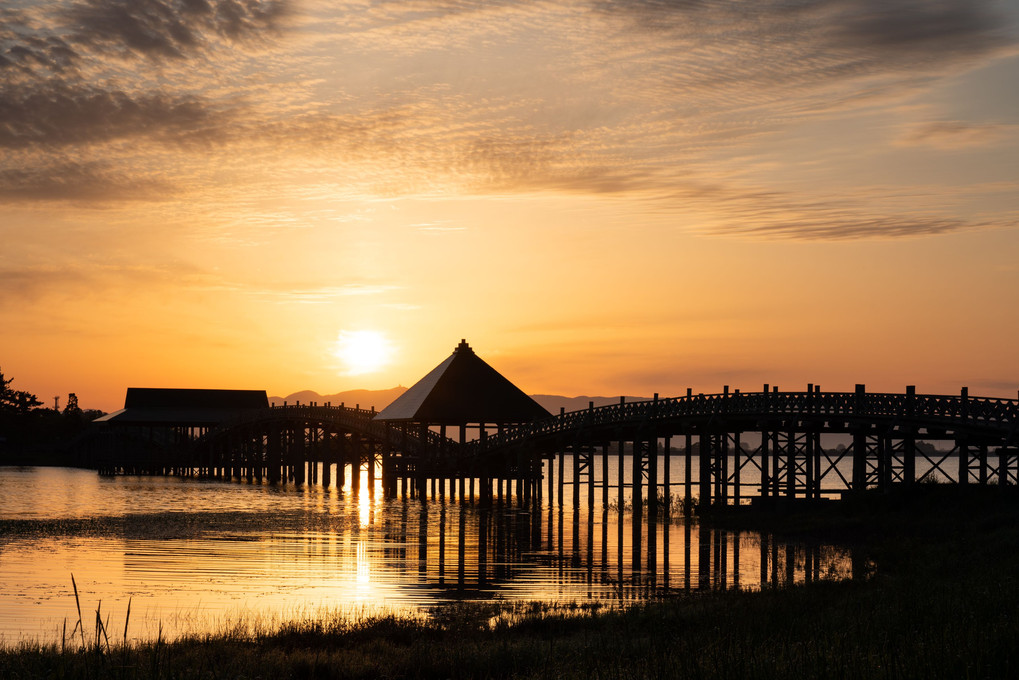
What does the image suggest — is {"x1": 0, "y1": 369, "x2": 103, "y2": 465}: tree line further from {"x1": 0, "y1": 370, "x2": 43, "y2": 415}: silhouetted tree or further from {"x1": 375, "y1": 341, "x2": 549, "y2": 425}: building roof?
{"x1": 375, "y1": 341, "x2": 549, "y2": 425}: building roof

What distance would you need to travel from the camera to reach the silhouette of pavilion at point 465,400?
63.4m

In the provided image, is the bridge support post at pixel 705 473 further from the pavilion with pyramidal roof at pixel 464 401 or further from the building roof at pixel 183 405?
the building roof at pixel 183 405

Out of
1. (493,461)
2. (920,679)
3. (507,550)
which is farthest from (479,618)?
(493,461)

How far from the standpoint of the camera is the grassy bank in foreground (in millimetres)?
11102

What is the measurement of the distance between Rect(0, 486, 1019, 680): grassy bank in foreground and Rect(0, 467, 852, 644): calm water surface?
162 cm

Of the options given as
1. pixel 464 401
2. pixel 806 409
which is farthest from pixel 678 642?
pixel 464 401

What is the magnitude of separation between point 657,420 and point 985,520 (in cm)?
1928

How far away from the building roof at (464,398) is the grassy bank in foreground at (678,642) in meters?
40.0

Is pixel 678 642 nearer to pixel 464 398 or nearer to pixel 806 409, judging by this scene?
pixel 806 409

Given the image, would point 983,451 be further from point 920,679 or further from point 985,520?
point 920,679

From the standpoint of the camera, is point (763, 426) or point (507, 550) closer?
point (507, 550)

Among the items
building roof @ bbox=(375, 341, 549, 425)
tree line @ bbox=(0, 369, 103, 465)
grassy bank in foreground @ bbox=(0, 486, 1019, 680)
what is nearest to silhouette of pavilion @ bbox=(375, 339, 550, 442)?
building roof @ bbox=(375, 341, 549, 425)

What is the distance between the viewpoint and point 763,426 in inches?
1732

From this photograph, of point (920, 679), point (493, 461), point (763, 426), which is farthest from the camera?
point (493, 461)
